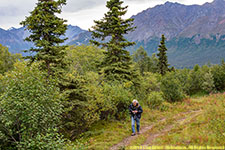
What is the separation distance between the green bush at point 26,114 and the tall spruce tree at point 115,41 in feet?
33.9

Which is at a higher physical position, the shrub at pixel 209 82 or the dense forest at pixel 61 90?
the dense forest at pixel 61 90

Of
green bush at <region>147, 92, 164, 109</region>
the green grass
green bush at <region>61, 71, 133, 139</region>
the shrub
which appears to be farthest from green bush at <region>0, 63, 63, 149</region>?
the shrub

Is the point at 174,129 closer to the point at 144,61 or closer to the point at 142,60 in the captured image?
the point at 144,61

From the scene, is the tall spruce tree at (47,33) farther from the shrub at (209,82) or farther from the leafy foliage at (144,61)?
the shrub at (209,82)

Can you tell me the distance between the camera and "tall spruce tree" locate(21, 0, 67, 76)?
13.8m

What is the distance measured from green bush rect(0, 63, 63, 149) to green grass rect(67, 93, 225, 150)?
3553 millimetres

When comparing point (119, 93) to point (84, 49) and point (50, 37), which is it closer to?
point (50, 37)

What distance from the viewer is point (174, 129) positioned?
31.8ft

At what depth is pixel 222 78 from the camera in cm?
5734

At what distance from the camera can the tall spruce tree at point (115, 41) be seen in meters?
18.4

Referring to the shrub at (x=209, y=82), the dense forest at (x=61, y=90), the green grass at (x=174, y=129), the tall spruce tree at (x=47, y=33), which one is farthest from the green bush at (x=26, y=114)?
the shrub at (x=209, y=82)

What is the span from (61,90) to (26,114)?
5.79 metres

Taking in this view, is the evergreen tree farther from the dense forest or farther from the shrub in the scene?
the dense forest

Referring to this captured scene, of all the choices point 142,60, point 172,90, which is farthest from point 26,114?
point 142,60
